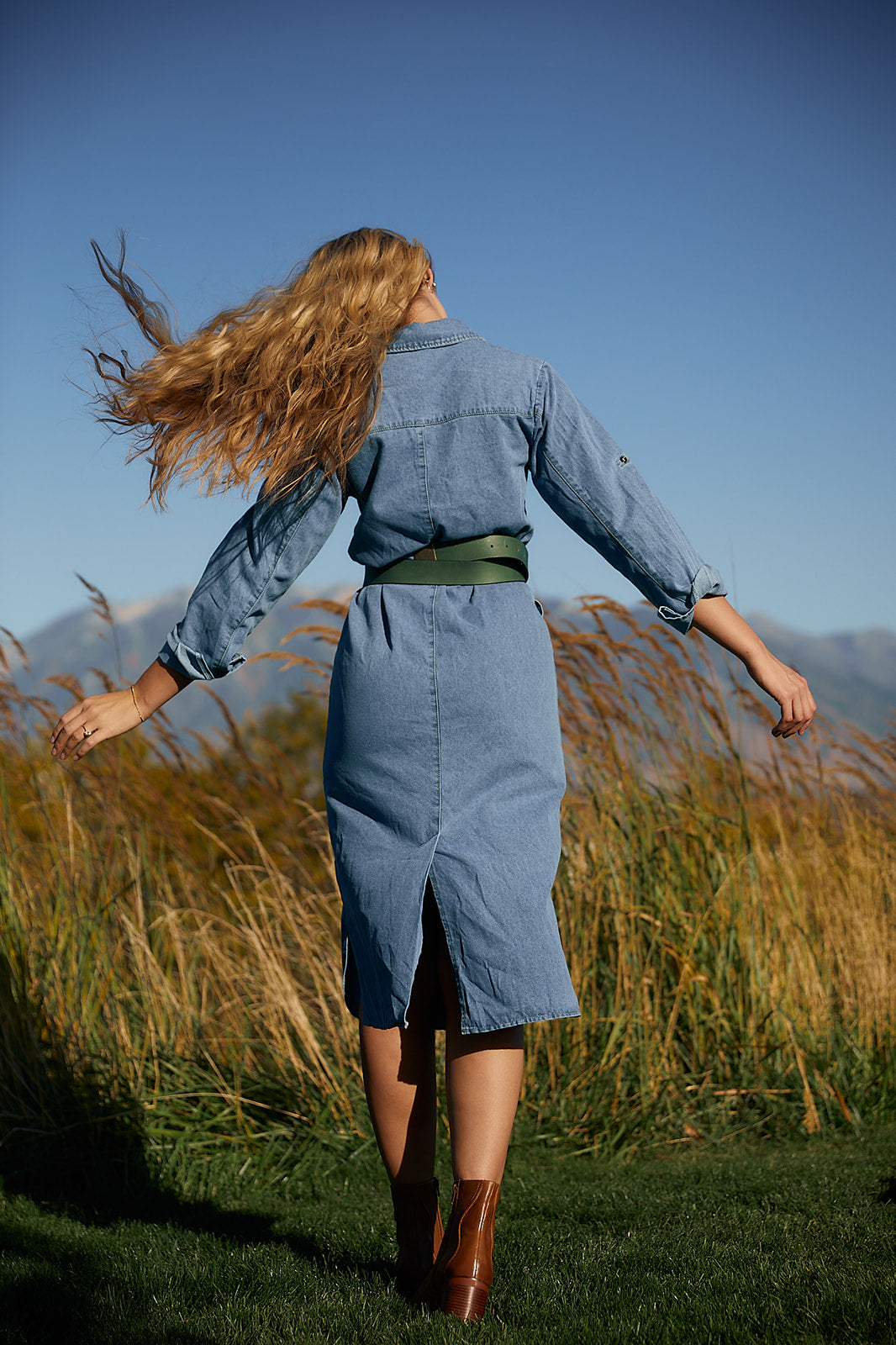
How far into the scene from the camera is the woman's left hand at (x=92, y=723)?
189 cm

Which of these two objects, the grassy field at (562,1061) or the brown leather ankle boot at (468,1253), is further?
the grassy field at (562,1061)

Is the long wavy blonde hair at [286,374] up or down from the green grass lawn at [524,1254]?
up

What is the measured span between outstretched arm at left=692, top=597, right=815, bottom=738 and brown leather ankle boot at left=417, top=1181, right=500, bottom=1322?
2.90ft

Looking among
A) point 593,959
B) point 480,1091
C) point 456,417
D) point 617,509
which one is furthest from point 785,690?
point 593,959

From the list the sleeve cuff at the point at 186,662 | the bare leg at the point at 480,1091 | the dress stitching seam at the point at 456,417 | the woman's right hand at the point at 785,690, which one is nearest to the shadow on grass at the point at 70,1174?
the bare leg at the point at 480,1091

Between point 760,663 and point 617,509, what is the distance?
35 cm

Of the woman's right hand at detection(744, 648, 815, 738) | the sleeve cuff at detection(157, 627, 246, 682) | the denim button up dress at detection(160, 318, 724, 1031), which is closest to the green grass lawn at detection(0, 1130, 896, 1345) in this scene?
the denim button up dress at detection(160, 318, 724, 1031)

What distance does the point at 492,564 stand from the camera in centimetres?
181

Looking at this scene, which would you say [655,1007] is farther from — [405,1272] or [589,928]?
[405,1272]

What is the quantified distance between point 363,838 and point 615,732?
5.89ft

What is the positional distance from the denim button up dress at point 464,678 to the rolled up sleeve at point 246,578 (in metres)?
0.05

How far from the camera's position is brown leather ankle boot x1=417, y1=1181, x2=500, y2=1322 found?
1.62 m

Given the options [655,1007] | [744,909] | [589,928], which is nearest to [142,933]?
[589,928]

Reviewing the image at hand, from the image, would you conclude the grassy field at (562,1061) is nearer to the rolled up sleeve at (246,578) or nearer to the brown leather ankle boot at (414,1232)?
the brown leather ankle boot at (414,1232)
